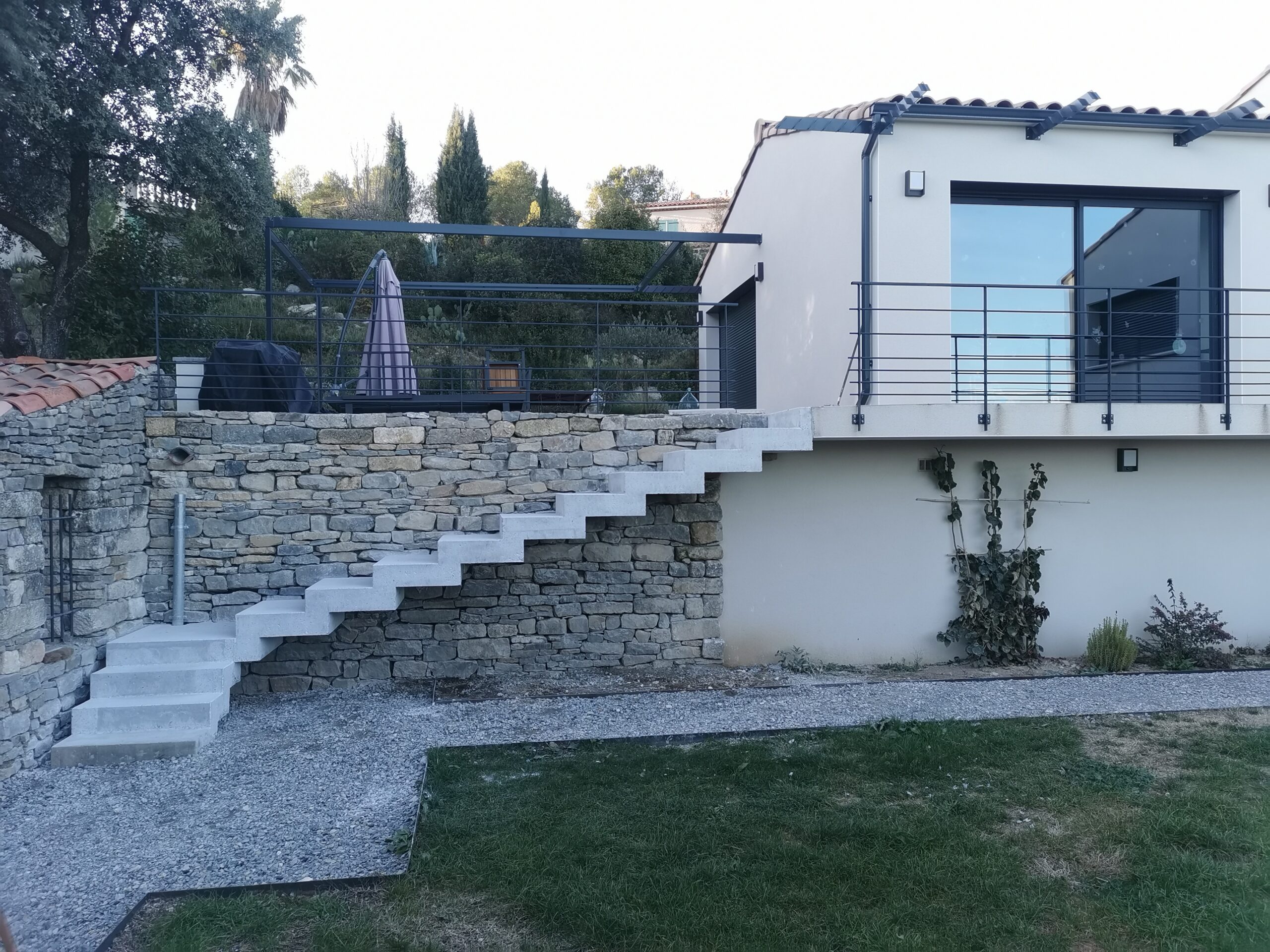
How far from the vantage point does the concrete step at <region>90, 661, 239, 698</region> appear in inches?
256

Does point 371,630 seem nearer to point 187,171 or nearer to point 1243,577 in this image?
point 187,171

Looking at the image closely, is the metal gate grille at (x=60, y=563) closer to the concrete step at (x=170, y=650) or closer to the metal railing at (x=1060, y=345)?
the concrete step at (x=170, y=650)

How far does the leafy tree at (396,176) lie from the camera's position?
2694cm

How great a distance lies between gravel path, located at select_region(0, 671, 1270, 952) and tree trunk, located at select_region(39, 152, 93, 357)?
18.2 ft

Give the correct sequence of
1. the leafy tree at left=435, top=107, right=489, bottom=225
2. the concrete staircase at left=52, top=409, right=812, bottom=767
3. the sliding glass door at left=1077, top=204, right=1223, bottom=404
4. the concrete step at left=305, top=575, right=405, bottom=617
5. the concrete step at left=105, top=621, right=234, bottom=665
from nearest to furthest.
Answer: the concrete staircase at left=52, top=409, right=812, bottom=767 → the concrete step at left=105, top=621, right=234, bottom=665 → the concrete step at left=305, top=575, right=405, bottom=617 → the sliding glass door at left=1077, top=204, right=1223, bottom=404 → the leafy tree at left=435, top=107, right=489, bottom=225

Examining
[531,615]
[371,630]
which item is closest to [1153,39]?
[531,615]

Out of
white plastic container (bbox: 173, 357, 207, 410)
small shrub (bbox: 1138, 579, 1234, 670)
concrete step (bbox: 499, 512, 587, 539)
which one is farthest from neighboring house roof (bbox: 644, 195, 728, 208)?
concrete step (bbox: 499, 512, 587, 539)

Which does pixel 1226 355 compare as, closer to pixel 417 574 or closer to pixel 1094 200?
pixel 1094 200

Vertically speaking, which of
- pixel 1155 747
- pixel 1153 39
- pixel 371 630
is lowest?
pixel 1155 747

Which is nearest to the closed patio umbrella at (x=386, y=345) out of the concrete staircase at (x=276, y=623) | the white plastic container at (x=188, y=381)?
the white plastic container at (x=188, y=381)

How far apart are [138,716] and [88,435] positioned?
2076mm

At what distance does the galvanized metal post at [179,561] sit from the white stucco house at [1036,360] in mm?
4580

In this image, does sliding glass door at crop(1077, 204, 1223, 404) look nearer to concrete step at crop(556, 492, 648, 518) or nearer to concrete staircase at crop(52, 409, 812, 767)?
concrete staircase at crop(52, 409, 812, 767)

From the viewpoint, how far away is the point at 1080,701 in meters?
7.22
